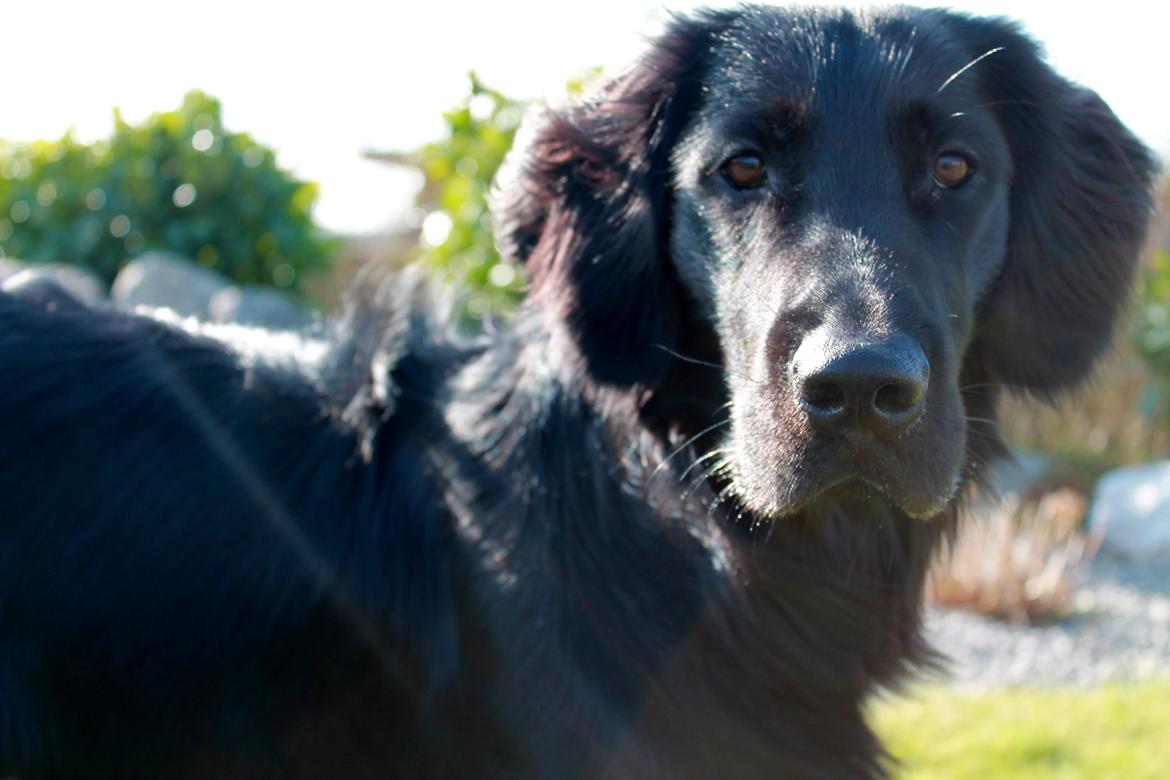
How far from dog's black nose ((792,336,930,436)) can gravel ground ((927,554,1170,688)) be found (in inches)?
130

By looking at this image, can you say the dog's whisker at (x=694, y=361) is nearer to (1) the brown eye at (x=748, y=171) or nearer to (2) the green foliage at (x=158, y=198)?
(1) the brown eye at (x=748, y=171)

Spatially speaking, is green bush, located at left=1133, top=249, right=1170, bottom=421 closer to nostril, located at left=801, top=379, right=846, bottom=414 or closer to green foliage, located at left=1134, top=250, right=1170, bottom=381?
green foliage, located at left=1134, top=250, right=1170, bottom=381

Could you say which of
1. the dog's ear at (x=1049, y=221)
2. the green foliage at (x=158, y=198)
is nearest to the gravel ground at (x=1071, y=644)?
the dog's ear at (x=1049, y=221)

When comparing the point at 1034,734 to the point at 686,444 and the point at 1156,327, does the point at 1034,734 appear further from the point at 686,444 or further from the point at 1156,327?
the point at 1156,327

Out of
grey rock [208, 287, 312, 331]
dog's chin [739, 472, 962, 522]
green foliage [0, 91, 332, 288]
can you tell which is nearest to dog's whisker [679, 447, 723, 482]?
dog's chin [739, 472, 962, 522]

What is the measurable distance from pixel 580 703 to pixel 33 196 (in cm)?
672

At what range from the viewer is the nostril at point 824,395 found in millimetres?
1819

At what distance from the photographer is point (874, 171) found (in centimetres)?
216

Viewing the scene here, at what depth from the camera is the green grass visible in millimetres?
3785

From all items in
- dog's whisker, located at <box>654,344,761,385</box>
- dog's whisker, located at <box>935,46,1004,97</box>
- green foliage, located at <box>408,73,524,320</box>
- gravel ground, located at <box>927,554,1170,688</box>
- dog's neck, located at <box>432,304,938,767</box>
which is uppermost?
green foliage, located at <box>408,73,524,320</box>

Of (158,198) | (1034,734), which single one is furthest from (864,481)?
(158,198)

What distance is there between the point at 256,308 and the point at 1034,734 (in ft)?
16.1

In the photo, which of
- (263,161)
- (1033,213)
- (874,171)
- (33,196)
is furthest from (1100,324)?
Answer: (33,196)

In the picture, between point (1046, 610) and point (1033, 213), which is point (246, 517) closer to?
point (1033, 213)
